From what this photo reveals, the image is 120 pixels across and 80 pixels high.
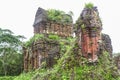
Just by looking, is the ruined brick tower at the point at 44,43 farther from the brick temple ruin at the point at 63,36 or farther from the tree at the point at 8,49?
the tree at the point at 8,49

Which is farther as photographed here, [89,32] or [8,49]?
[8,49]

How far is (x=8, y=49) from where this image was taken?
1598 inches

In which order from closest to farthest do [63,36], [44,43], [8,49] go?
1. [44,43]
2. [63,36]
3. [8,49]

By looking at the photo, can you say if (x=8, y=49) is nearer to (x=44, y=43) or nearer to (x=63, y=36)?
(x=63, y=36)

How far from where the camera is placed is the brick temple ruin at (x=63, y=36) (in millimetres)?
14008

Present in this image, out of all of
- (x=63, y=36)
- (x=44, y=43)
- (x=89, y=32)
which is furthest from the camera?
(x=63, y=36)

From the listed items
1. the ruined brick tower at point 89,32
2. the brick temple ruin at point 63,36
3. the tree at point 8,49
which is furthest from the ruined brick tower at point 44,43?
the tree at point 8,49

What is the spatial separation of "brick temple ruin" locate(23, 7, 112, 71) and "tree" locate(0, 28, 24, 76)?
10.4 metres

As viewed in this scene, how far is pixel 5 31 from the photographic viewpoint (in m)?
41.8

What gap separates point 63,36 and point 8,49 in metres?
14.6

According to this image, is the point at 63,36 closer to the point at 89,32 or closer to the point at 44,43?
the point at 44,43

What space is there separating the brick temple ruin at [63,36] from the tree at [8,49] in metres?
10.4

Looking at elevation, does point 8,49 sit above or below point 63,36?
below

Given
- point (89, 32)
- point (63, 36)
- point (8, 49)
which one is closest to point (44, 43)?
point (63, 36)
